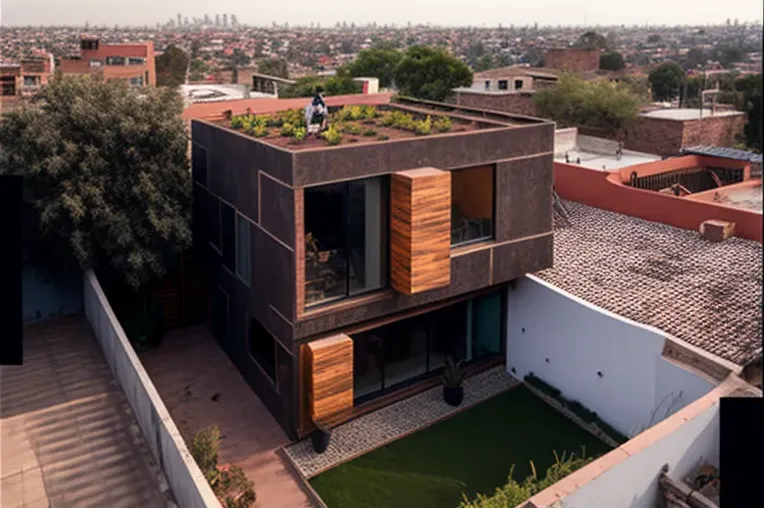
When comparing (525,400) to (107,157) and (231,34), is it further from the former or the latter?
(231,34)

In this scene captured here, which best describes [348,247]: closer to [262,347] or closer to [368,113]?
[262,347]

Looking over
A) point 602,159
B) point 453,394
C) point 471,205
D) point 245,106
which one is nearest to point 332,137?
point 471,205

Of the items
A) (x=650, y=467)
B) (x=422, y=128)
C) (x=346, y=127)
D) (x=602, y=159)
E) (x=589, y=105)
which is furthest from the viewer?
(x=589, y=105)

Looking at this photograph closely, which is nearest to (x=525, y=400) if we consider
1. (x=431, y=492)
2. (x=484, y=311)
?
(x=484, y=311)

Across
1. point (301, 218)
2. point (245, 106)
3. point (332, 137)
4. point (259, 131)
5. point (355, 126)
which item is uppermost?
point (245, 106)

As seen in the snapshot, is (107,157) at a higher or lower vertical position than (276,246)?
higher

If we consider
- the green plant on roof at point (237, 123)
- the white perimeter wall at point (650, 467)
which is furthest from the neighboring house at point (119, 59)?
the white perimeter wall at point (650, 467)

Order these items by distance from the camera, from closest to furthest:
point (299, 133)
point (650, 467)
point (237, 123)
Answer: point (650, 467)
point (299, 133)
point (237, 123)
